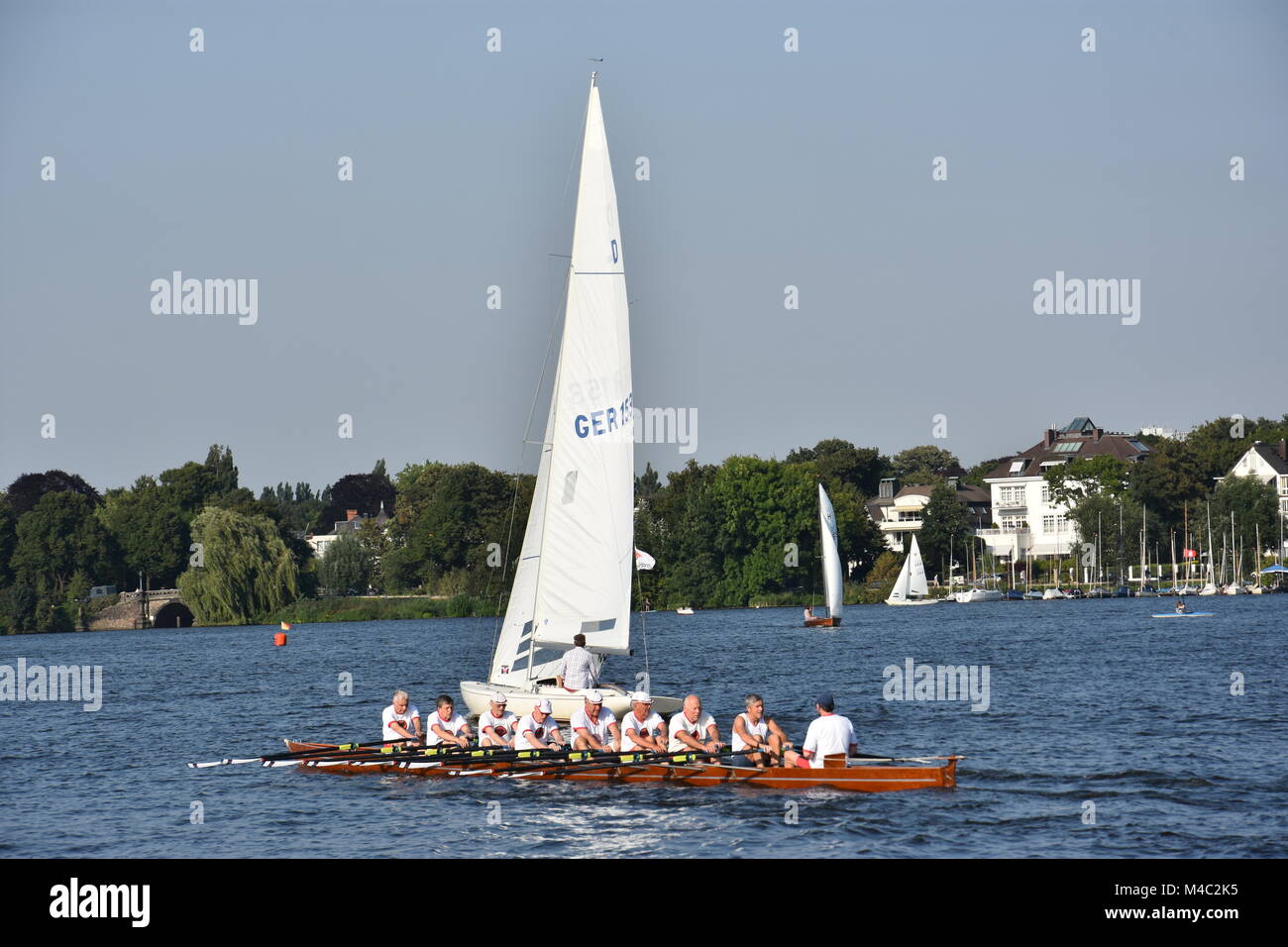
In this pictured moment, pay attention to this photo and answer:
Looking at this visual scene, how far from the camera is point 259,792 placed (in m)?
27.4

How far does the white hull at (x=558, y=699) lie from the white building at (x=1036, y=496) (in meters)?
123

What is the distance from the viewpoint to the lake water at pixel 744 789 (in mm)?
22109

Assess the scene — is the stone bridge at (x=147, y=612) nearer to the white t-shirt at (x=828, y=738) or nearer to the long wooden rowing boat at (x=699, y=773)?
the long wooden rowing boat at (x=699, y=773)

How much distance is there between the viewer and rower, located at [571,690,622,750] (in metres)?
26.8

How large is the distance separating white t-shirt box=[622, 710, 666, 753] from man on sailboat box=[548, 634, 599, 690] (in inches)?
186

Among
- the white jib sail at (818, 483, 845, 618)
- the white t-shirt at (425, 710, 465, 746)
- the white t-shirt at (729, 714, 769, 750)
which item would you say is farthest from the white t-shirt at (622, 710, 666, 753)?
the white jib sail at (818, 483, 845, 618)

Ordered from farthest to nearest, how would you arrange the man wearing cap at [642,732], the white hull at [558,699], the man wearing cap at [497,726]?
the white hull at [558,699] < the man wearing cap at [497,726] < the man wearing cap at [642,732]

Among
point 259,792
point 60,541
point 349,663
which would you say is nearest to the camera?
point 259,792

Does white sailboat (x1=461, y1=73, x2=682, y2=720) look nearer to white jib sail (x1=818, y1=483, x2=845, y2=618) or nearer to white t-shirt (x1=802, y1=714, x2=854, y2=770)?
white t-shirt (x1=802, y1=714, x2=854, y2=770)

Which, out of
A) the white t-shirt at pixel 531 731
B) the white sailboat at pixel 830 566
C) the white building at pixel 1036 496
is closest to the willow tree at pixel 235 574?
the white sailboat at pixel 830 566

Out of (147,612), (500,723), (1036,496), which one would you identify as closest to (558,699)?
(500,723)

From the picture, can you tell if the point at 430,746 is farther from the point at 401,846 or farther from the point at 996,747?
the point at 996,747
